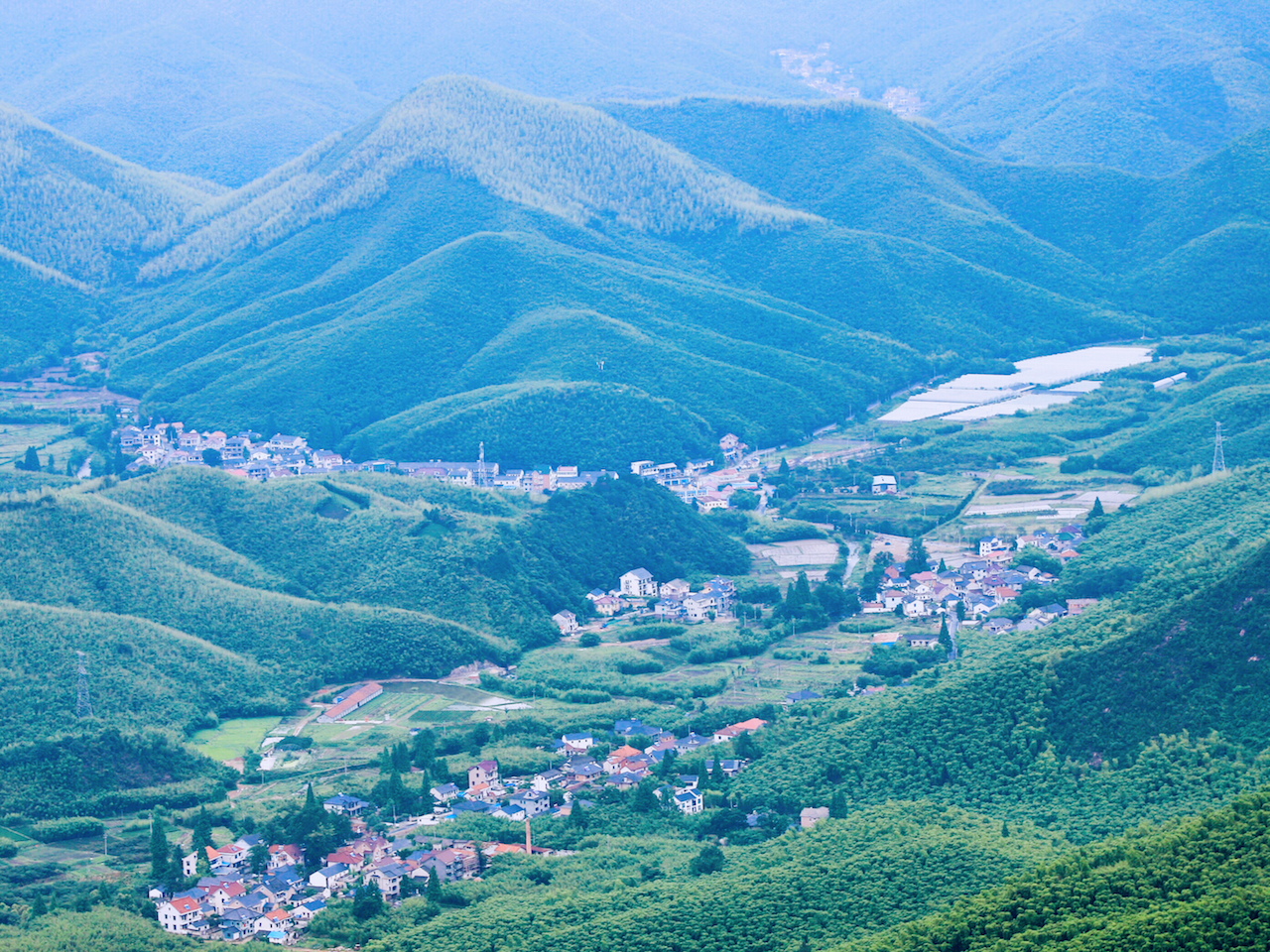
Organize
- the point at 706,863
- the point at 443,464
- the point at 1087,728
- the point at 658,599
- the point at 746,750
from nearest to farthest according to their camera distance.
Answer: the point at 706,863, the point at 1087,728, the point at 746,750, the point at 658,599, the point at 443,464

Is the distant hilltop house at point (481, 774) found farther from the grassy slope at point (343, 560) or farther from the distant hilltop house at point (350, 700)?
the grassy slope at point (343, 560)

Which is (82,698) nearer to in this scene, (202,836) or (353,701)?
(353,701)

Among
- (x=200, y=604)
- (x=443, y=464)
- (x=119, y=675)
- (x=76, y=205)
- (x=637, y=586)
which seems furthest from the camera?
(x=76, y=205)

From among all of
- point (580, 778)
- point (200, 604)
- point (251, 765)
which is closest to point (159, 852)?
point (251, 765)

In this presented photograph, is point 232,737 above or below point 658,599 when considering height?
below

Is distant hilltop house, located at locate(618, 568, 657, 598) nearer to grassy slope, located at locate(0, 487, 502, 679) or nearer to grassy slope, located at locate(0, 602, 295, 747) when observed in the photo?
grassy slope, located at locate(0, 487, 502, 679)

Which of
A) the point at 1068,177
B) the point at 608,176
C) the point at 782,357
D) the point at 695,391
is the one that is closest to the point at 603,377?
the point at 695,391
